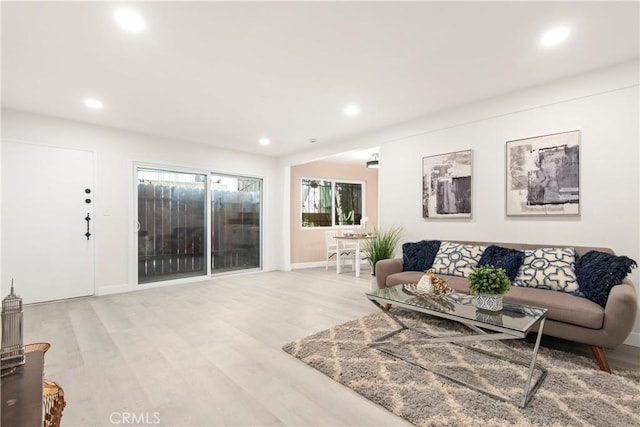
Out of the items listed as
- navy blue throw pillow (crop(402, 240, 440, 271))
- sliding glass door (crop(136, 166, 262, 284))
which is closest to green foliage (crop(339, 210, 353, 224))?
sliding glass door (crop(136, 166, 262, 284))

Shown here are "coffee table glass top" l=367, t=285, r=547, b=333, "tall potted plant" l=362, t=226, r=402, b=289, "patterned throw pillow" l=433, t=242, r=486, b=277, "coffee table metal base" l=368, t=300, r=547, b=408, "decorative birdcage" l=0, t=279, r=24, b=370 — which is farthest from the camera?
"tall potted plant" l=362, t=226, r=402, b=289

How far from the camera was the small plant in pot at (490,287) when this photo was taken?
7.16ft

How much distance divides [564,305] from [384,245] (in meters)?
2.20

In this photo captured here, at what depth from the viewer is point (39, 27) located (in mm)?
2221

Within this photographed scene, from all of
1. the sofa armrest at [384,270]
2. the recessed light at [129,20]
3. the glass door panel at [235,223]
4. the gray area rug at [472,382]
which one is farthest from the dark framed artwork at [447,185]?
the glass door panel at [235,223]

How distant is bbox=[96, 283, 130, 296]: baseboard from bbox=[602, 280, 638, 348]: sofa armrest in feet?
18.3

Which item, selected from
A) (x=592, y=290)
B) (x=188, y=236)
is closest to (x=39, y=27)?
(x=188, y=236)

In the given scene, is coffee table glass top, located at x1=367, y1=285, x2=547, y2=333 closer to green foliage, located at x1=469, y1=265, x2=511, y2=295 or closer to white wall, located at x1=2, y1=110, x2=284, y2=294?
green foliage, located at x1=469, y1=265, x2=511, y2=295

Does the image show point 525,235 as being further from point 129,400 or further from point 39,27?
point 39,27

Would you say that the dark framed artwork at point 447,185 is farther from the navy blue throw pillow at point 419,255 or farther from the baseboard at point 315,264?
the baseboard at point 315,264

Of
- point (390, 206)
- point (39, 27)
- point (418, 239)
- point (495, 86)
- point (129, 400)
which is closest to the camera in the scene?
point (129, 400)

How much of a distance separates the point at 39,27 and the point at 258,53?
61.0 inches

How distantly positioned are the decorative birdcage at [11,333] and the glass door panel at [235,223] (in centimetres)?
464

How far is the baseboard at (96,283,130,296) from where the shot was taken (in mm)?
4473
